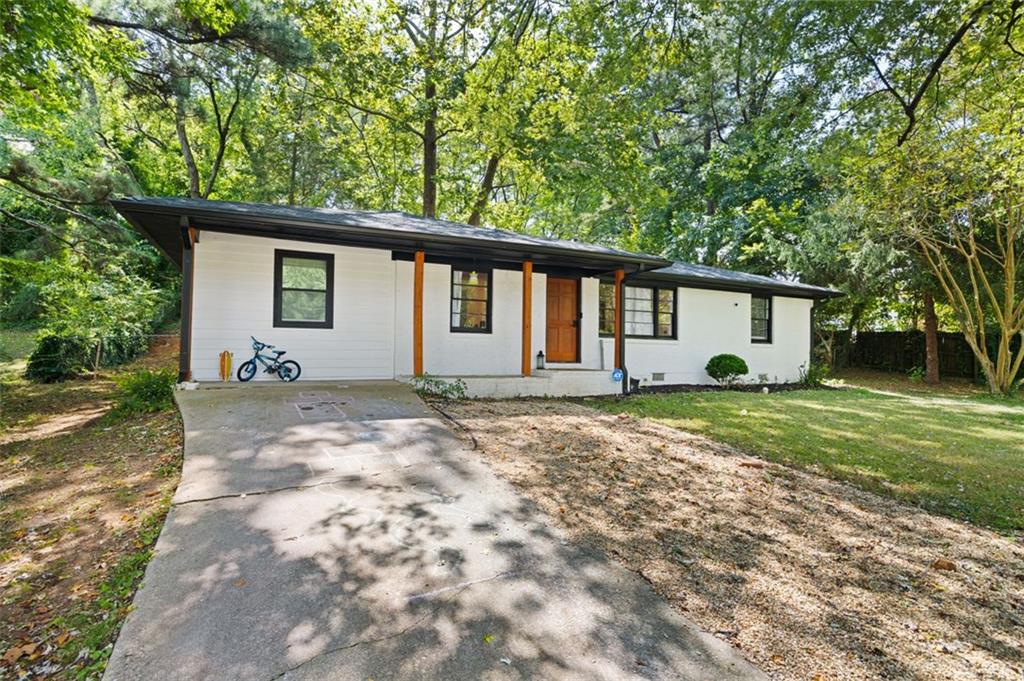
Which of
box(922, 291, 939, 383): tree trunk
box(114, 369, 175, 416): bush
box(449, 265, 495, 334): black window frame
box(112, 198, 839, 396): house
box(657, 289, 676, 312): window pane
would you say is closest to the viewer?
box(114, 369, 175, 416): bush

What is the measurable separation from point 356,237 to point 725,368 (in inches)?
344

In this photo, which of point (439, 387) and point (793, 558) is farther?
point (439, 387)

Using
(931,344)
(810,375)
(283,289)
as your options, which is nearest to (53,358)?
(283,289)

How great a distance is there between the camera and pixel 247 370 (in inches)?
291

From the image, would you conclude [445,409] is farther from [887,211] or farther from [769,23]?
[887,211]

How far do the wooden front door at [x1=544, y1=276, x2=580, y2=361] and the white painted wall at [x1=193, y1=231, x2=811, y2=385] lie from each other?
0.21 metres

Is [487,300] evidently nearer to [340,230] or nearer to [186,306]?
→ [340,230]

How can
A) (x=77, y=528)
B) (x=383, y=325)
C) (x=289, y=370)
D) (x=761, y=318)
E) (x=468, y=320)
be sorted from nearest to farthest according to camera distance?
1. (x=77, y=528)
2. (x=289, y=370)
3. (x=383, y=325)
4. (x=468, y=320)
5. (x=761, y=318)

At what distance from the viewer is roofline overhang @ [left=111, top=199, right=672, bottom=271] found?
20.8 ft

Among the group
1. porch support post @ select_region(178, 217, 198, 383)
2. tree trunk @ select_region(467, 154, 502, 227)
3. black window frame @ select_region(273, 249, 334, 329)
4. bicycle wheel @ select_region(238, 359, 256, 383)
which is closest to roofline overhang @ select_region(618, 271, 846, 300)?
black window frame @ select_region(273, 249, 334, 329)

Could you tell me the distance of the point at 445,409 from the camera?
623 cm

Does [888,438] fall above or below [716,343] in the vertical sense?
below

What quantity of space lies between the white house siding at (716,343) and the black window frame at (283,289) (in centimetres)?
577

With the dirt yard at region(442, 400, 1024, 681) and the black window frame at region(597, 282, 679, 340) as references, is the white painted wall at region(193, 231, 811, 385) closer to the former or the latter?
the black window frame at region(597, 282, 679, 340)
